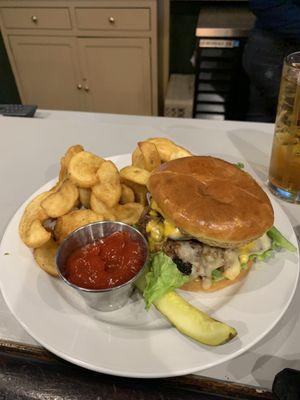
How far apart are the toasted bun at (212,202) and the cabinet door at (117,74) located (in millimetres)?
2995

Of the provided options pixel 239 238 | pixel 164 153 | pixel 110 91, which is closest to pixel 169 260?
pixel 239 238

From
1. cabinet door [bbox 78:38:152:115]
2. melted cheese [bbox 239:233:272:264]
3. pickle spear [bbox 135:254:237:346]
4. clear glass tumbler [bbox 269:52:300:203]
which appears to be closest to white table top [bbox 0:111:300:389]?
clear glass tumbler [bbox 269:52:300:203]

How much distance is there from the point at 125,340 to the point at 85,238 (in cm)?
36

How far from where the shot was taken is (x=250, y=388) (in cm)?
96

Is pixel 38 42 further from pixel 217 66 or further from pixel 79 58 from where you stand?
pixel 217 66

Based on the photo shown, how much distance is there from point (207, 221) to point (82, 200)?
54cm

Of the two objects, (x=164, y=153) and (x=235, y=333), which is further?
(x=164, y=153)

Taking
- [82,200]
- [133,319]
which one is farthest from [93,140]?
[133,319]

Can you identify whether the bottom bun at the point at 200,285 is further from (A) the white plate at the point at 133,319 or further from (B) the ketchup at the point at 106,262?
(B) the ketchup at the point at 106,262

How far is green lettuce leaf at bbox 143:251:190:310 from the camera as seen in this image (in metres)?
1.11

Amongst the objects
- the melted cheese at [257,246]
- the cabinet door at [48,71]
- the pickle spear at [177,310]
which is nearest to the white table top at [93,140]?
the melted cheese at [257,246]

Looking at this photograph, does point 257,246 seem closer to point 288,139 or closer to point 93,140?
point 288,139

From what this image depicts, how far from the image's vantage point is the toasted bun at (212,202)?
1.13m

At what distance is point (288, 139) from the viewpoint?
1491 millimetres
